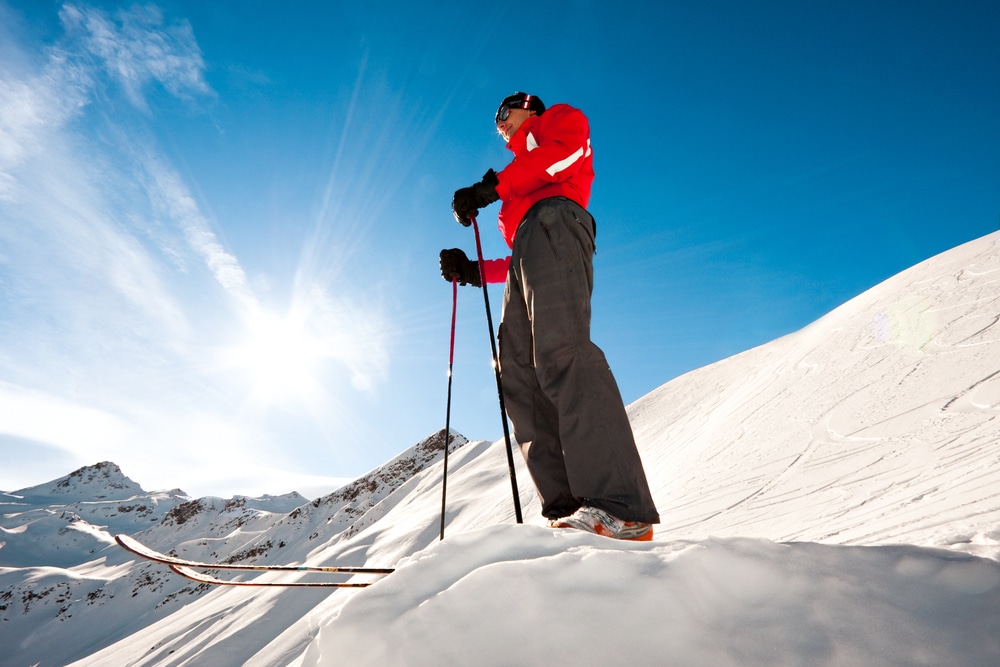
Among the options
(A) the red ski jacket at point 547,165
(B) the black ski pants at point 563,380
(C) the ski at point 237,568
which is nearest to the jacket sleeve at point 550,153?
(A) the red ski jacket at point 547,165

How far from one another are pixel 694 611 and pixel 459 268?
237cm

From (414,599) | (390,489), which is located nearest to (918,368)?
(414,599)

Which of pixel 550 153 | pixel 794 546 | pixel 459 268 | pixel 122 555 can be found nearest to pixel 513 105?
pixel 550 153

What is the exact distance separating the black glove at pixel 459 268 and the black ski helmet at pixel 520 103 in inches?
32.7

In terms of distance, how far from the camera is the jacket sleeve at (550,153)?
221cm

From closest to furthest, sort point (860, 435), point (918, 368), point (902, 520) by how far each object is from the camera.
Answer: point (902, 520), point (860, 435), point (918, 368)

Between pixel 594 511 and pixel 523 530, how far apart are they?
699mm

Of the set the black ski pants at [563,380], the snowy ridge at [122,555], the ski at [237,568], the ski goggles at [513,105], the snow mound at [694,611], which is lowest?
the snow mound at [694,611]

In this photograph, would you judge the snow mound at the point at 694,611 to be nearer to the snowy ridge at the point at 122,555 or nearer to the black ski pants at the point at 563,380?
the black ski pants at the point at 563,380

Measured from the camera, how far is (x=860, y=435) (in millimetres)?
3340

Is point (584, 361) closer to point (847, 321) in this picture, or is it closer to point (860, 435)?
point (860, 435)

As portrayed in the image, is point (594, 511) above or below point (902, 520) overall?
above

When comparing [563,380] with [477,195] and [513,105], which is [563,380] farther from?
[513,105]

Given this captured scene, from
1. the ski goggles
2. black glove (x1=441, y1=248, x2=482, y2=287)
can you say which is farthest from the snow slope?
the ski goggles
